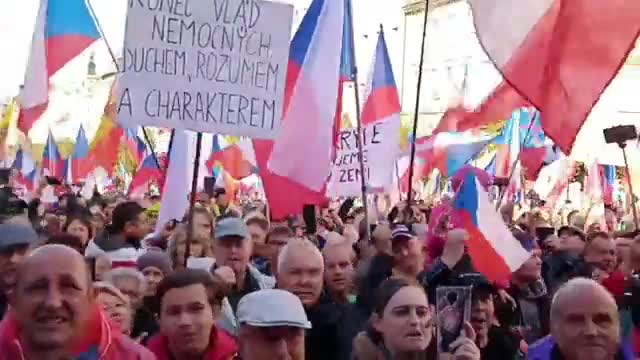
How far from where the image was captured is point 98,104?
45188 millimetres

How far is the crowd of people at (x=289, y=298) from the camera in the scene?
11.0ft

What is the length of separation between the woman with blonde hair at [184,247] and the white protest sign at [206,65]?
87 cm

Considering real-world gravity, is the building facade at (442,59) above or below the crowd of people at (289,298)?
above

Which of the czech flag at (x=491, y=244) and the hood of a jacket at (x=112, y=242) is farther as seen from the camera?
the hood of a jacket at (x=112, y=242)

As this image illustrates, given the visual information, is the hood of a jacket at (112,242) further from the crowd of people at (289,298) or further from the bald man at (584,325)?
the bald man at (584,325)

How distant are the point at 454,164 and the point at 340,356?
11378mm

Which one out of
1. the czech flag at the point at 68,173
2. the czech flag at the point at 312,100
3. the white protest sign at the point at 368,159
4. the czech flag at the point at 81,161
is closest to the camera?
the czech flag at the point at 312,100

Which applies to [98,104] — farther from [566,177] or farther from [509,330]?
[509,330]

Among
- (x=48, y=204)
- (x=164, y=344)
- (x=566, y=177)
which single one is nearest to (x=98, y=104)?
(x=566, y=177)

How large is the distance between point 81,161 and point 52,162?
916 millimetres

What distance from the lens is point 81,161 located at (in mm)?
20188

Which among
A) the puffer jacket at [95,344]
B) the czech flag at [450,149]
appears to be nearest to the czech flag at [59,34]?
the puffer jacket at [95,344]

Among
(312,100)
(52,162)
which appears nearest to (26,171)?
(52,162)

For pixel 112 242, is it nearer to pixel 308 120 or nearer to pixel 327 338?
pixel 308 120
